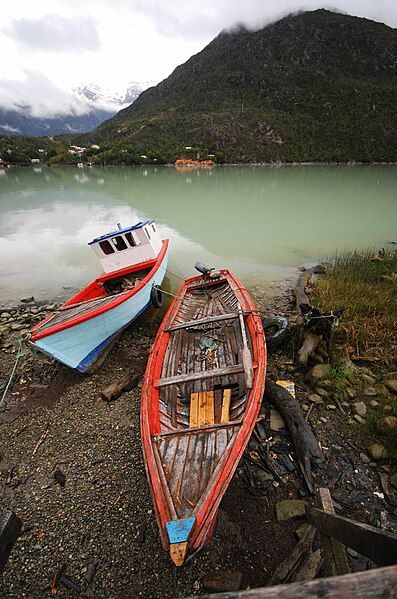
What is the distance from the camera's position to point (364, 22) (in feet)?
646

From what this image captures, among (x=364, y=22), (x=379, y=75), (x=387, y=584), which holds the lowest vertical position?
(x=387, y=584)

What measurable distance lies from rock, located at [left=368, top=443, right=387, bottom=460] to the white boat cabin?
937 cm

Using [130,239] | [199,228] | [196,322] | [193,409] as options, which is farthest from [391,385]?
[199,228]

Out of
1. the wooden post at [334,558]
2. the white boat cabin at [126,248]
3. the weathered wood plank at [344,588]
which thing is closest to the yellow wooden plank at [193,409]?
the wooden post at [334,558]

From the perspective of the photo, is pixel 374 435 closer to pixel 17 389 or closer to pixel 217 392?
pixel 217 392

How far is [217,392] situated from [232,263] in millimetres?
11173

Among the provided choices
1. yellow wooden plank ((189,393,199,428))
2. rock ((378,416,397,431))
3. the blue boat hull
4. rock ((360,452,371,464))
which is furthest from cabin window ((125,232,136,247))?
rock ((360,452,371,464))

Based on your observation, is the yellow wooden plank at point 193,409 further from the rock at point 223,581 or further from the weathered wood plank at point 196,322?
the weathered wood plank at point 196,322

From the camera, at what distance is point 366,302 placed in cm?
908

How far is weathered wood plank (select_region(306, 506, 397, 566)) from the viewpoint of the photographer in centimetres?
212

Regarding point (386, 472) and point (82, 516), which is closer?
point (82, 516)

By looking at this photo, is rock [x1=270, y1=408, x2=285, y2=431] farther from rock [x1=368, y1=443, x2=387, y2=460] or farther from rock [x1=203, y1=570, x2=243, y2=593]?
rock [x1=203, y1=570, x2=243, y2=593]

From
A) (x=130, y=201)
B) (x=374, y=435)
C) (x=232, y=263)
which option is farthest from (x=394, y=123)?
(x=374, y=435)

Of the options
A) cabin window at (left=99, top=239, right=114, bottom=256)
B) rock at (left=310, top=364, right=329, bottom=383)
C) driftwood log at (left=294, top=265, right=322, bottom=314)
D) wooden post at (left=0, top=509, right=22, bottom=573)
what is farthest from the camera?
cabin window at (left=99, top=239, right=114, bottom=256)
